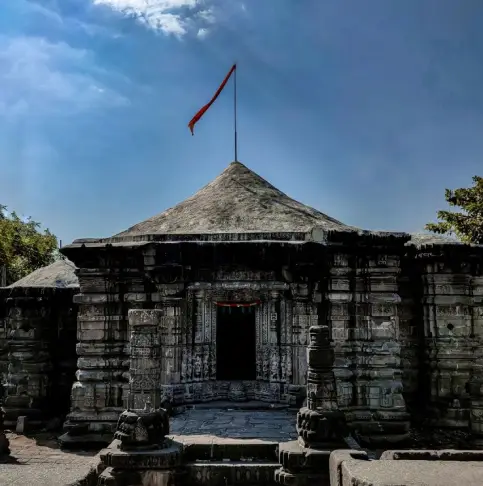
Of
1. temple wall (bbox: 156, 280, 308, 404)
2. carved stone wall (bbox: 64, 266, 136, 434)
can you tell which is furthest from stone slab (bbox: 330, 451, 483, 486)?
carved stone wall (bbox: 64, 266, 136, 434)

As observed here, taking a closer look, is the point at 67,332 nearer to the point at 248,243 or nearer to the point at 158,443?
the point at 248,243

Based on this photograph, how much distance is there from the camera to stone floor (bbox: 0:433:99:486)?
689cm

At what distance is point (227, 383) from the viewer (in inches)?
463

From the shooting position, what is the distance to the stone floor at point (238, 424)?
875cm

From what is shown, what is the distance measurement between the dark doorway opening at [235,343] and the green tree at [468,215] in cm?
1248

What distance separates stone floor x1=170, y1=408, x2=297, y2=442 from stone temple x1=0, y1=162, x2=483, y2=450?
65 cm

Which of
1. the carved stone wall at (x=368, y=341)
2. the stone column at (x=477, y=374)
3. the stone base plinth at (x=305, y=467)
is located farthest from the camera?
the stone column at (x=477, y=374)

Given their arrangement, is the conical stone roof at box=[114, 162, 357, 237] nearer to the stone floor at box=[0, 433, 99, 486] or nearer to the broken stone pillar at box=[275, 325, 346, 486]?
the broken stone pillar at box=[275, 325, 346, 486]

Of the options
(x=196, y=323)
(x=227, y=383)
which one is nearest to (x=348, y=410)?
(x=227, y=383)

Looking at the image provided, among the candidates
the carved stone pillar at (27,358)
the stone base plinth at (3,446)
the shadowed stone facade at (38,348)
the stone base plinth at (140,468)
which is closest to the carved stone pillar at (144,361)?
the stone base plinth at (140,468)

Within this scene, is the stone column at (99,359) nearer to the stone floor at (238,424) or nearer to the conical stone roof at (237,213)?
the conical stone roof at (237,213)

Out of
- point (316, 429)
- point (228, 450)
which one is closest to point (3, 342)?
point (228, 450)

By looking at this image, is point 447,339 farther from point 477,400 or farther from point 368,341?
point 368,341

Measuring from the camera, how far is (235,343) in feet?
40.6
